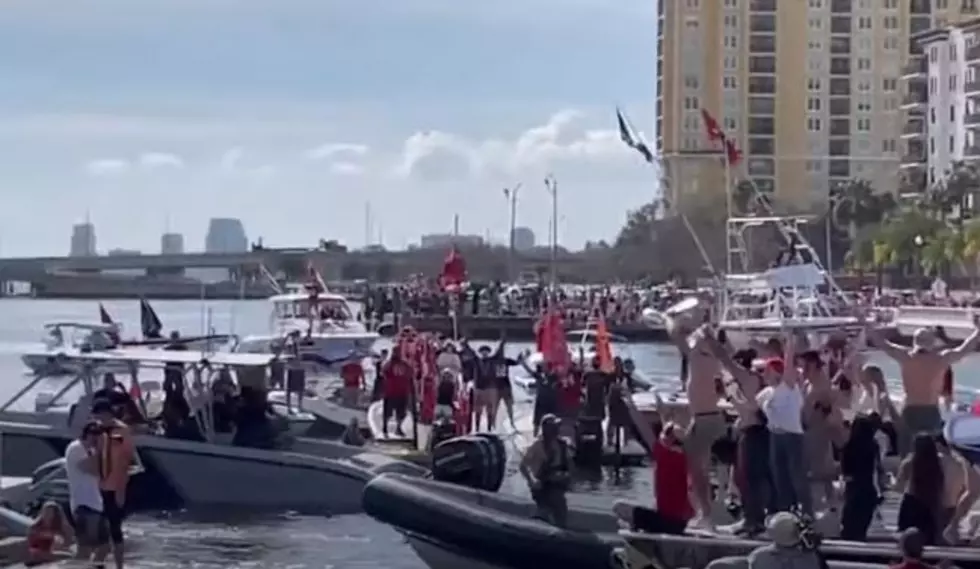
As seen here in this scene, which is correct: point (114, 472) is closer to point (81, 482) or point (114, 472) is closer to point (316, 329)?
point (81, 482)

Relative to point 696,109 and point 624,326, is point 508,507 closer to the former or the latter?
point 624,326

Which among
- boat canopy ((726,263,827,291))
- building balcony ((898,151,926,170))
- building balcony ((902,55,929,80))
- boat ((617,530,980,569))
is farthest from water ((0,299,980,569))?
building balcony ((902,55,929,80))

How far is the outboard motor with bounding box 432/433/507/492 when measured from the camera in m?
19.3

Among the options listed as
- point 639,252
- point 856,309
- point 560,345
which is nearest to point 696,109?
point 639,252

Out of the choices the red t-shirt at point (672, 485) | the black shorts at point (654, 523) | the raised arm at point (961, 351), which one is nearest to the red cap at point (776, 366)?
the raised arm at point (961, 351)

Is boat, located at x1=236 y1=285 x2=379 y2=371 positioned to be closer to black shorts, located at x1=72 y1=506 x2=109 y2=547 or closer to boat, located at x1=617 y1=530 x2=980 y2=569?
black shorts, located at x1=72 y1=506 x2=109 y2=547

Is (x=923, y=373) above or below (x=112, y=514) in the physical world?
above

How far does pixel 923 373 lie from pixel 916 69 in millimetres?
130165

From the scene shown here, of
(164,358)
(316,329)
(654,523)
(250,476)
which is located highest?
(164,358)

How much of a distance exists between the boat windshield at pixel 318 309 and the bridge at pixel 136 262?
2733 inches

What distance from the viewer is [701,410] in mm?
17688

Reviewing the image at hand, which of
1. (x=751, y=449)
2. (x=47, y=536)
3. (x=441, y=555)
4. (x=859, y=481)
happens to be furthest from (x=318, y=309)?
(x=859, y=481)

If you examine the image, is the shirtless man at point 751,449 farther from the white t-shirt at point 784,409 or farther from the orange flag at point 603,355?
the orange flag at point 603,355

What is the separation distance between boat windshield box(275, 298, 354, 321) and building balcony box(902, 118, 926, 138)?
290 ft
